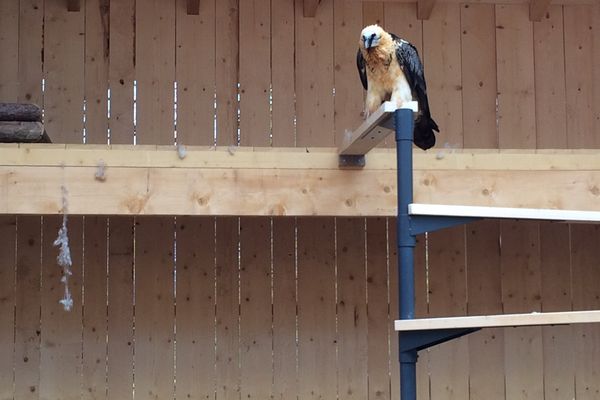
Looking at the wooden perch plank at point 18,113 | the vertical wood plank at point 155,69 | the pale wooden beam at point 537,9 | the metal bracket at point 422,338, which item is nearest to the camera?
the metal bracket at point 422,338

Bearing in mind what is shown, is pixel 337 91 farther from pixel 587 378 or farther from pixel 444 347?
pixel 587 378

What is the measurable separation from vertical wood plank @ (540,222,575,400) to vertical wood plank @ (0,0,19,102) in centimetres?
298

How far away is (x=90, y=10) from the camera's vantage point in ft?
18.2

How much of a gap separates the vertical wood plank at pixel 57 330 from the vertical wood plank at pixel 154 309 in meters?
0.31

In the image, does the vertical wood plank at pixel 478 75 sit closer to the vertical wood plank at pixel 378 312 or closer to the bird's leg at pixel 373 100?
the vertical wood plank at pixel 378 312

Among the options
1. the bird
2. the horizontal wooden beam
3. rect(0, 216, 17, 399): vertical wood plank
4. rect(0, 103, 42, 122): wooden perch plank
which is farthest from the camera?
rect(0, 216, 17, 399): vertical wood plank

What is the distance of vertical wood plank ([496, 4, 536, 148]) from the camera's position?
572 centimetres

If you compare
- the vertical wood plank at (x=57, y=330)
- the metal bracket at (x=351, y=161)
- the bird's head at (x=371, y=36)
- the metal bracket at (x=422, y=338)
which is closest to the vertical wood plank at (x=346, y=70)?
the metal bracket at (x=351, y=161)

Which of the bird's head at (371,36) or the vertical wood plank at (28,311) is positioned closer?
the bird's head at (371,36)

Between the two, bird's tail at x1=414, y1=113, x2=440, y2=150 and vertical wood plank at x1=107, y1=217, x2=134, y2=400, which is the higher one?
bird's tail at x1=414, y1=113, x2=440, y2=150

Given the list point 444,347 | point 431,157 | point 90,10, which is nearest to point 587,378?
point 444,347

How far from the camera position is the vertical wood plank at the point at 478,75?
18.7 feet

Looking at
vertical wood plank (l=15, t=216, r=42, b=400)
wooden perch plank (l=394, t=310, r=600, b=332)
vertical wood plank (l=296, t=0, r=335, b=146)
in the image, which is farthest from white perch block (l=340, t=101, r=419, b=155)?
vertical wood plank (l=15, t=216, r=42, b=400)

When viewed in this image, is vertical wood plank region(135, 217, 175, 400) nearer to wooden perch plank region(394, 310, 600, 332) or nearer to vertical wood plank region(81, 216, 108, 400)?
vertical wood plank region(81, 216, 108, 400)
